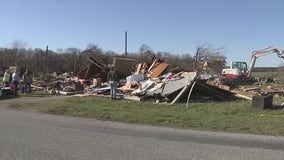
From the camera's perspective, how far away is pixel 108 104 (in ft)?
75.9

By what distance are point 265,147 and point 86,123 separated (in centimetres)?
723

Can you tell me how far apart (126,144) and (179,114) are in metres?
7.64

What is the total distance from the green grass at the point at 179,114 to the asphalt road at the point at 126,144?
1.50 m

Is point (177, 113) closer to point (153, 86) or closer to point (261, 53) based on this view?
point (153, 86)

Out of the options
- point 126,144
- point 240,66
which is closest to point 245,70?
point 240,66

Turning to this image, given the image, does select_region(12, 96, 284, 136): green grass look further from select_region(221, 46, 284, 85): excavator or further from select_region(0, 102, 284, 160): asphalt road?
select_region(221, 46, 284, 85): excavator

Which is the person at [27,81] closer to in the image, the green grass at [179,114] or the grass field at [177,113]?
the grass field at [177,113]

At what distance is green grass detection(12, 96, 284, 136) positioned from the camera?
15.2 m

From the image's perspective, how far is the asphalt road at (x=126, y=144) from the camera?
9.80 m

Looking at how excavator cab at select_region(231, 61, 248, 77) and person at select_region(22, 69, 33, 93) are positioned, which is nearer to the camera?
person at select_region(22, 69, 33, 93)

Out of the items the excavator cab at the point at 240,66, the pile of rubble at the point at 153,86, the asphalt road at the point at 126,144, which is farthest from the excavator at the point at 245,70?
the asphalt road at the point at 126,144

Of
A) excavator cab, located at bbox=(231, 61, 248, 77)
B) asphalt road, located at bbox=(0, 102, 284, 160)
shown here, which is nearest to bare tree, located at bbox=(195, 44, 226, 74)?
excavator cab, located at bbox=(231, 61, 248, 77)

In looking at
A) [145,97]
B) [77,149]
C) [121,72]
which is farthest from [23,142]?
[121,72]

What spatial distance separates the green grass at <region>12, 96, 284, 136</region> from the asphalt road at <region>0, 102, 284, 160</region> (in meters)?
1.50
